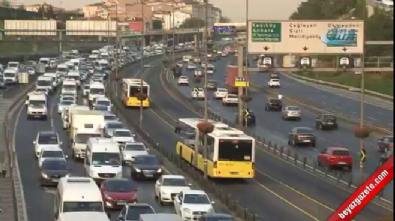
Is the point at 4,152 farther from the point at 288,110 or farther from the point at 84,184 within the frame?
the point at 288,110

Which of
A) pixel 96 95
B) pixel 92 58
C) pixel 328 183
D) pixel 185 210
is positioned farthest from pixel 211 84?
pixel 185 210

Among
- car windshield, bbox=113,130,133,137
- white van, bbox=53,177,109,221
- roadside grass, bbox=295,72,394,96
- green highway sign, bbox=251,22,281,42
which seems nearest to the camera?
white van, bbox=53,177,109,221

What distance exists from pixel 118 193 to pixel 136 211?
544cm

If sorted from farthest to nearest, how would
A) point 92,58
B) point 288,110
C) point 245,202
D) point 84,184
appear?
point 92,58, point 288,110, point 245,202, point 84,184

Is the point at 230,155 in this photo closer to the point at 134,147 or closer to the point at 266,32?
the point at 134,147

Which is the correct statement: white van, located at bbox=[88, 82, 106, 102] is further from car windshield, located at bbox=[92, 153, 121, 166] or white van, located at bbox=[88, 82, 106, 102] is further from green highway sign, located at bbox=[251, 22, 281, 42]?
car windshield, located at bbox=[92, 153, 121, 166]

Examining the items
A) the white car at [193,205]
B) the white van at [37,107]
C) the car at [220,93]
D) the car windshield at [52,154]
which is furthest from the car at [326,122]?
the white car at [193,205]

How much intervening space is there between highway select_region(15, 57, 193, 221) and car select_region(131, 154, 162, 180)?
385 mm

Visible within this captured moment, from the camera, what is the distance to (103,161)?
3994 cm

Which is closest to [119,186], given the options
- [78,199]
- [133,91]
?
[78,199]

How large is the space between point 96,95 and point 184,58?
8245 cm

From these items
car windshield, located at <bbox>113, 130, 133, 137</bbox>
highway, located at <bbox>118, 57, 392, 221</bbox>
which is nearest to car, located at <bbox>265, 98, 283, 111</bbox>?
highway, located at <bbox>118, 57, 392, 221</bbox>

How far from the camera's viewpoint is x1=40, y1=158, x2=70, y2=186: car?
1539 inches

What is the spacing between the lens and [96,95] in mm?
78438
